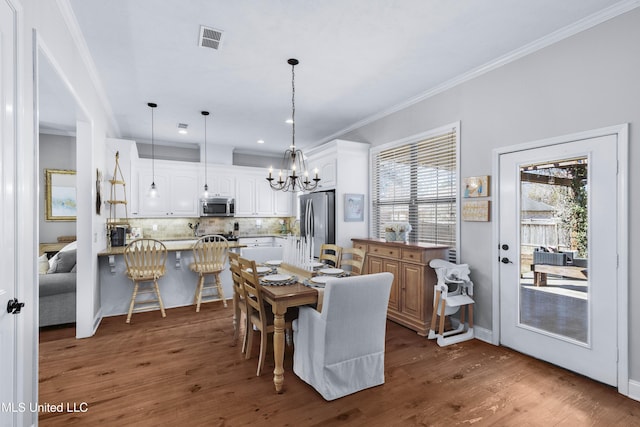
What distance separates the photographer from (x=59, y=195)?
5.52 m

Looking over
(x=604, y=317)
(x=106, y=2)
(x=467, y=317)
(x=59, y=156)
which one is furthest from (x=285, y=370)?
(x=59, y=156)

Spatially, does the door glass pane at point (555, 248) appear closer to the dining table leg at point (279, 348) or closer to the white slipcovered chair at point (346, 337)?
the white slipcovered chair at point (346, 337)

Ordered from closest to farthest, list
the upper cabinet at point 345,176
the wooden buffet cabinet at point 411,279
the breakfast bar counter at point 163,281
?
the wooden buffet cabinet at point 411,279 → the breakfast bar counter at point 163,281 → the upper cabinet at point 345,176

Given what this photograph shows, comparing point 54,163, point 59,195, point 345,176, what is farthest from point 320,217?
point 54,163

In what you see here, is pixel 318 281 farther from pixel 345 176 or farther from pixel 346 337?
pixel 345 176

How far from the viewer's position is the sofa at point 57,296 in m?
3.68

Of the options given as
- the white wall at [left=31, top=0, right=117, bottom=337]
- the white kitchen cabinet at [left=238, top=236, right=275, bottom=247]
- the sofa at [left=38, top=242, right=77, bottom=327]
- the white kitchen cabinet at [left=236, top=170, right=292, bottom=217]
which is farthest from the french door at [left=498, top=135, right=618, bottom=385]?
the white kitchen cabinet at [left=236, top=170, right=292, bottom=217]

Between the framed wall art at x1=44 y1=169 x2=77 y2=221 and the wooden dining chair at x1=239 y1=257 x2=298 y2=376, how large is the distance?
4.52m

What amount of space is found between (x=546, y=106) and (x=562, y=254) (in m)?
1.32

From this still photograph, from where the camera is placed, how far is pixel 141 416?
2.11 metres

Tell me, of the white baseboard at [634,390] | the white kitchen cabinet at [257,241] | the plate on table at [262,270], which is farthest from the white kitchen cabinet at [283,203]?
the white baseboard at [634,390]

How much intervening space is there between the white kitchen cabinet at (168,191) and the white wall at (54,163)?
3.49 feet

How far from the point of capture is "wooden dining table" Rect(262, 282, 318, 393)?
2383mm

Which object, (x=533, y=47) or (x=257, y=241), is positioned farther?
(x=257, y=241)
